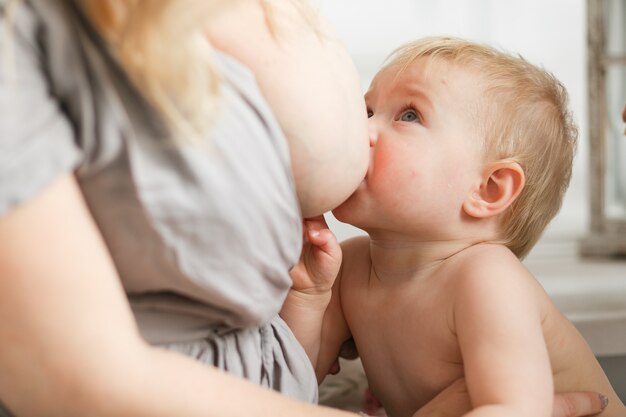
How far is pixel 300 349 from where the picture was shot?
978 millimetres

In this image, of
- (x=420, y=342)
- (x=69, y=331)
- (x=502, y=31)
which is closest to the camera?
(x=69, y=331)

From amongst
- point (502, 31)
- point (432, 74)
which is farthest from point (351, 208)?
point (502, 31)

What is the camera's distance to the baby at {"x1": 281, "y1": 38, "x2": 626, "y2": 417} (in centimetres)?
103

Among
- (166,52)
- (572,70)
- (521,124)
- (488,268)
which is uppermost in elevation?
(166,52)

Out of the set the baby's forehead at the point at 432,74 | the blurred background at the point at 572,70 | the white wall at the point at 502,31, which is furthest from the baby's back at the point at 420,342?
the white wall at the point at 502,31

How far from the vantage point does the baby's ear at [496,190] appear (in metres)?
1.06

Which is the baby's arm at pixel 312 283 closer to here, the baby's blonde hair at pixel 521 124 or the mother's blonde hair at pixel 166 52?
the baby's blonde hair at pixel 521 124

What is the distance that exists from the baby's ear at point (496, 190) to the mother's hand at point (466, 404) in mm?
224

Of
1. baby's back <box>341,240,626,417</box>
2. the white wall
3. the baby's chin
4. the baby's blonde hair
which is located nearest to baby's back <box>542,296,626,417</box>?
baby's back <box>341,240,626,417</box>

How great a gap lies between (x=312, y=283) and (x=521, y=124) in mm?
345

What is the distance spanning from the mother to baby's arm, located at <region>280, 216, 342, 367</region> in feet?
0.76

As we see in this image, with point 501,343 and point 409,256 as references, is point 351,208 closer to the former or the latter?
point 409,256

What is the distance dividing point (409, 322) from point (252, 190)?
41 cm

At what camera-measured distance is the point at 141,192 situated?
667 millimetres
